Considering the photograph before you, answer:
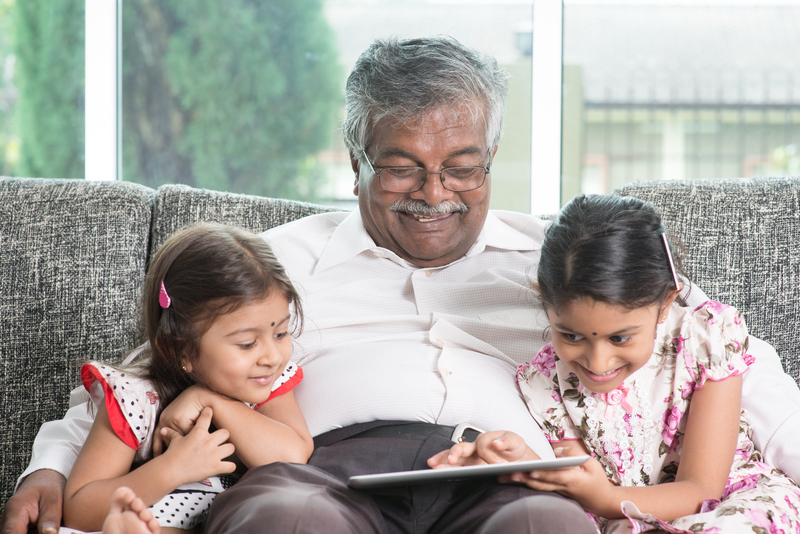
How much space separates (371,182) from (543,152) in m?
1.34

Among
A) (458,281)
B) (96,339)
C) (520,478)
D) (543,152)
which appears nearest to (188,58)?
(543,152)

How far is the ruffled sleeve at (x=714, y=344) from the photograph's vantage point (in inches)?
45.0

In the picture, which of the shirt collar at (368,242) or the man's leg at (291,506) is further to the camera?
the shirt collar at (368,242)

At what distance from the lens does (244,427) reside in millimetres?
1127

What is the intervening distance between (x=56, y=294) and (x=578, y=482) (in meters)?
1.22

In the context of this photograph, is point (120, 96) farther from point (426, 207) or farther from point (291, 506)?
point (291, 506)

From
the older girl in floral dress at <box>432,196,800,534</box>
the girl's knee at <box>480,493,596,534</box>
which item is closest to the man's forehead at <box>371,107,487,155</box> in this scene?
the older girl in floral dress at <box>432,196,800,534</box>

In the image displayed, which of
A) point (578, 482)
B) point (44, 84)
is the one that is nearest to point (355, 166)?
point (578, 482)

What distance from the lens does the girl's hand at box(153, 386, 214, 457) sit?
3.66 feet

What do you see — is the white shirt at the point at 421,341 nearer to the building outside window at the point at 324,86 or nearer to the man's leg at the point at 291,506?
the man's leg at the point at 291,506

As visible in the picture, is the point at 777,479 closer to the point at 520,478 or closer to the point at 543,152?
the point at 520,478

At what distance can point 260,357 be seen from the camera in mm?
1149

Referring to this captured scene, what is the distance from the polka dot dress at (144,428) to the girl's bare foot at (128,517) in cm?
18

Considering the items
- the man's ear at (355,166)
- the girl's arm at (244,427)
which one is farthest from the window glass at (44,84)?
the girl's arm at (244,427)
